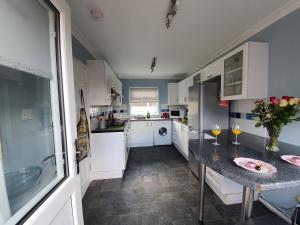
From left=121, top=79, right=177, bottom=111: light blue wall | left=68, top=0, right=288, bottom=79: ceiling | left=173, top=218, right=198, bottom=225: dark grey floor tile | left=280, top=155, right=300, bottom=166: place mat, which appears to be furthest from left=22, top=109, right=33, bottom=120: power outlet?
left=121, top=79, right=177, bottom=111: light blue wall

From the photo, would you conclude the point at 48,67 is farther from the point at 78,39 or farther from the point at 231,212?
the point at 231,212

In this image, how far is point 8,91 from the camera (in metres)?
0.85

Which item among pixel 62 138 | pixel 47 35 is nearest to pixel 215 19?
pixel 47 35

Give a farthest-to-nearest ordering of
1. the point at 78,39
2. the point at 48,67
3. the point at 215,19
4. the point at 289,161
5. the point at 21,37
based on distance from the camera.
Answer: the point at 78,39
the point at 215,19
the point at 289,161
the point at 48,67
the point at 21,37

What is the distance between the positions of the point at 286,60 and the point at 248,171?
1.44m

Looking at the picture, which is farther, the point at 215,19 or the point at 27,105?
the point at 215,19

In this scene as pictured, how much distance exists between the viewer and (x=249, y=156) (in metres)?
1.23

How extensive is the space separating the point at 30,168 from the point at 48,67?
67cm

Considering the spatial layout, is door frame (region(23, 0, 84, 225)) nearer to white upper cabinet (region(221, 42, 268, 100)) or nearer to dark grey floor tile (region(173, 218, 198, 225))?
dark grey floor tile (region(173, 218, 198, 225))

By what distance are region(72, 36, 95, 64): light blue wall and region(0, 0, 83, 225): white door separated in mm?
1082

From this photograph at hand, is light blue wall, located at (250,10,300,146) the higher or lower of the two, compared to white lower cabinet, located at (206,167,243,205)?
higher

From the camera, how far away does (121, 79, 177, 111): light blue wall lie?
4.91m

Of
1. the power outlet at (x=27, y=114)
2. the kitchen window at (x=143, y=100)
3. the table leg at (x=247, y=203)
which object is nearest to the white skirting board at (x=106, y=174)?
the power outlet at (x=27, y=114)

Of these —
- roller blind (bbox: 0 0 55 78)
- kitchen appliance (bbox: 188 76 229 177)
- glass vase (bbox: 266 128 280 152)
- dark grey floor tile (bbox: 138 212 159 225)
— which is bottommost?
dark grey floor tile (bbox: 138 212 159 225)
